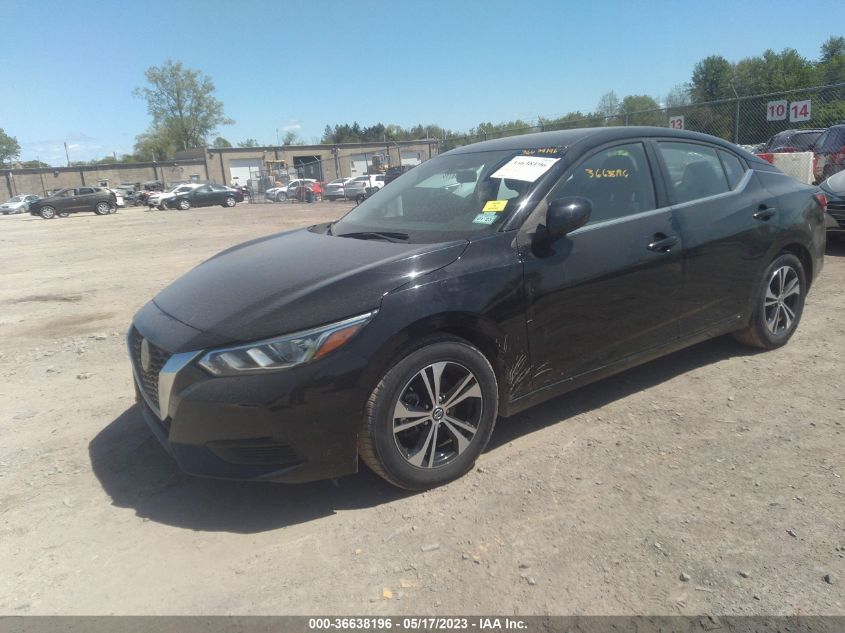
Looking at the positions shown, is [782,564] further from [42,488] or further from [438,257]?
[42,488]

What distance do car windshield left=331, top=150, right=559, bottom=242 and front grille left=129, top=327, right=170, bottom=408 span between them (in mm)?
1350

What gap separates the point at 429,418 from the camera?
2.90 meters

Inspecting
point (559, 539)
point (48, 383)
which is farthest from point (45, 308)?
point (559, 539)

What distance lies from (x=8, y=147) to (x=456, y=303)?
13865 centimetres

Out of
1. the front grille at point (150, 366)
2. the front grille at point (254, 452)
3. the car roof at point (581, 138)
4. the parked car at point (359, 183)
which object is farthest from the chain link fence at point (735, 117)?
the parked car at point (359, 183)

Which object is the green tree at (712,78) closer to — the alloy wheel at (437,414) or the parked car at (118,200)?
the parked car at (118,200)

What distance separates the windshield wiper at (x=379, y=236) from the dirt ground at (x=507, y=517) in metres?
1.28

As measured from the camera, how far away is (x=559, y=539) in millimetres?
2582

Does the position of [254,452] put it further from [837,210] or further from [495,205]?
[837,210]

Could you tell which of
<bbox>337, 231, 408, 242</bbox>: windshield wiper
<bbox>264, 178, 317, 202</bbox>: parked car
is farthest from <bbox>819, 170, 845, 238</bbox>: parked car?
<bbox>264, 178, 317, 202</bbox>: parked car

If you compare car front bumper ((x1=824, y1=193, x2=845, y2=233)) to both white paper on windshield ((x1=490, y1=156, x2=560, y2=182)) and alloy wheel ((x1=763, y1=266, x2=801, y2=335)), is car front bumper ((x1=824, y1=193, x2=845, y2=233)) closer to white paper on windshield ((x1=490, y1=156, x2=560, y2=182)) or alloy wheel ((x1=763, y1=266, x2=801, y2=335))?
alloy wheel ((x1=763, y1=266, x2=801, y2=335))

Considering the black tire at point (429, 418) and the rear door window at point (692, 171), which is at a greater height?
the rear door window at point (692, 171)

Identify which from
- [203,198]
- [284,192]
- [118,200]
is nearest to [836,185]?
[203,198]

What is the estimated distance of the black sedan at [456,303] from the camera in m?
2.64
